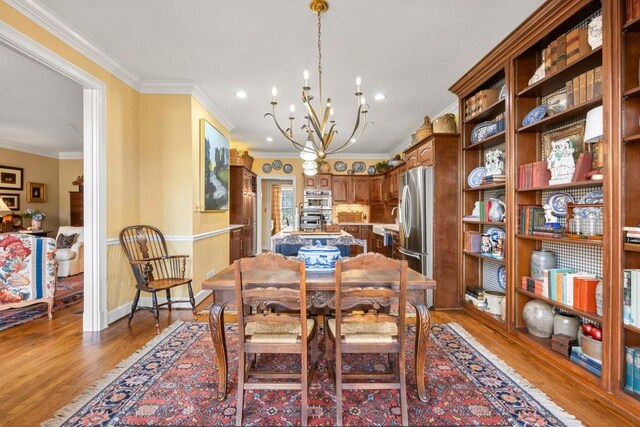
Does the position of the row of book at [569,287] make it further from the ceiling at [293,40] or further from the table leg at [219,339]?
the table leg at [219,339]

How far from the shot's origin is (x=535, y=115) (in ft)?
8.40

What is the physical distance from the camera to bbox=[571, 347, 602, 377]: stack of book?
1.96 metres

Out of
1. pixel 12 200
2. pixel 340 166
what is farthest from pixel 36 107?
pixel 340 166

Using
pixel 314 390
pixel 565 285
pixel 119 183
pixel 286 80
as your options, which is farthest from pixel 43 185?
pixel 565 285

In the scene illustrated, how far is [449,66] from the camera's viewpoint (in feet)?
10.5

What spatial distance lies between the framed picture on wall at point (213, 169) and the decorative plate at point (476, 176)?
3343 mm

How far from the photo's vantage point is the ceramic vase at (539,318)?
2.49 meters

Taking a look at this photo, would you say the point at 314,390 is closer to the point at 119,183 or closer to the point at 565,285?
the point at 565,285

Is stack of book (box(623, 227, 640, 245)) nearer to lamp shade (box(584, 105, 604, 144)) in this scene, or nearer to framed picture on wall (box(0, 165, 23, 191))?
lamp shade (box(584, 105, 604, 144))

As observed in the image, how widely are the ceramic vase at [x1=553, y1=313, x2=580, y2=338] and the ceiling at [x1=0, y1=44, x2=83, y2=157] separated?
4771mm

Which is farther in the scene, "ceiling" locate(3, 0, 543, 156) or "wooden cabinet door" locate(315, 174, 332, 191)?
"wooden cabinet door" locate(315, 174, 332, 191)

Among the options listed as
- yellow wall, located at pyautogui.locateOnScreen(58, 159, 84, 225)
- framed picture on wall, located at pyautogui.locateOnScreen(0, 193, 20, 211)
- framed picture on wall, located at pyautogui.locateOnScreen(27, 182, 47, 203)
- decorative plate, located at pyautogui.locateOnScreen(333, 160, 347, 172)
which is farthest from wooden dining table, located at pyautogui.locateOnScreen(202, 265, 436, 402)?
yellow wall, located at pyautogui.locateOnScreen(58, 159, 84, 225)

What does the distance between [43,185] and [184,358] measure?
25.0 ft

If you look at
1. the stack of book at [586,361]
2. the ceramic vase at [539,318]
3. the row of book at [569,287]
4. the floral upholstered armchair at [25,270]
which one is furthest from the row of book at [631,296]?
the floral upholstered armchair at [25,270]
